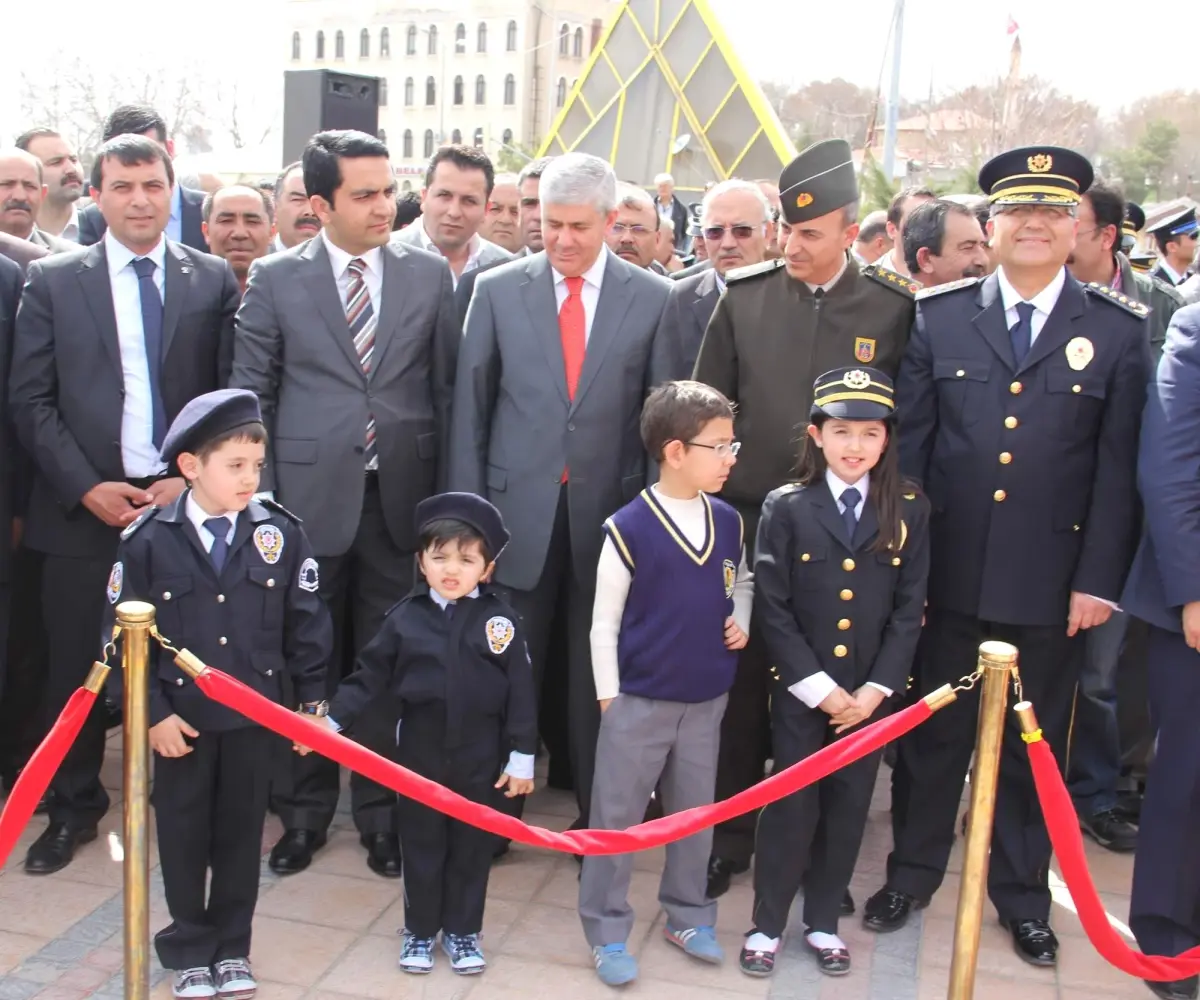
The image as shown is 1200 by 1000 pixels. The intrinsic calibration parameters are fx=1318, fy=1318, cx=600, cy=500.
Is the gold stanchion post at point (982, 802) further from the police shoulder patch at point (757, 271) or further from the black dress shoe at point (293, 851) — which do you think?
the black dress shoe at point (293, 851)

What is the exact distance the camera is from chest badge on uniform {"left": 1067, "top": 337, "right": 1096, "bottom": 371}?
3811 mm

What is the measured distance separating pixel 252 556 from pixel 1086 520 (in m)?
2.39

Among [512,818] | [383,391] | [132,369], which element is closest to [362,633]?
[383,391]

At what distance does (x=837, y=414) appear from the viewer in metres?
3.72

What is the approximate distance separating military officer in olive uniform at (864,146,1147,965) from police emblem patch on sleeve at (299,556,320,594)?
5.85ft

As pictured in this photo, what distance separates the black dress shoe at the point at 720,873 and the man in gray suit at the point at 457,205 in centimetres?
269

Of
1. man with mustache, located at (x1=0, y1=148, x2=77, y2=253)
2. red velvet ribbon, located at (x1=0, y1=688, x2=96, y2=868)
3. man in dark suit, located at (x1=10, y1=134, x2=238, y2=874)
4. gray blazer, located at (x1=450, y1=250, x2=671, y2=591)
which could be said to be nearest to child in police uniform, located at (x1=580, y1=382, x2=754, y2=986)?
gray blazer, located at (x1=450, y1=250, x2=671, y2=591)

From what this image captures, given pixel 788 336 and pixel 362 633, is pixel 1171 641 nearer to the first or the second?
pixel 788 336

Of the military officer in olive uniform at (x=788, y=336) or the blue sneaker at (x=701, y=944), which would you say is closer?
the blue sneaker at (x=701, y=944)

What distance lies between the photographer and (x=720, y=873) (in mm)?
4312

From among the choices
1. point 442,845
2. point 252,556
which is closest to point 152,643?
point 252,556

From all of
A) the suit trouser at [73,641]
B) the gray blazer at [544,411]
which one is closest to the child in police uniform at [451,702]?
the gray blazer at [544,411]

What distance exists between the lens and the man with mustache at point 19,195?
18.2 ft

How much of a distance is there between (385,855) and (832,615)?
68.1 inches
